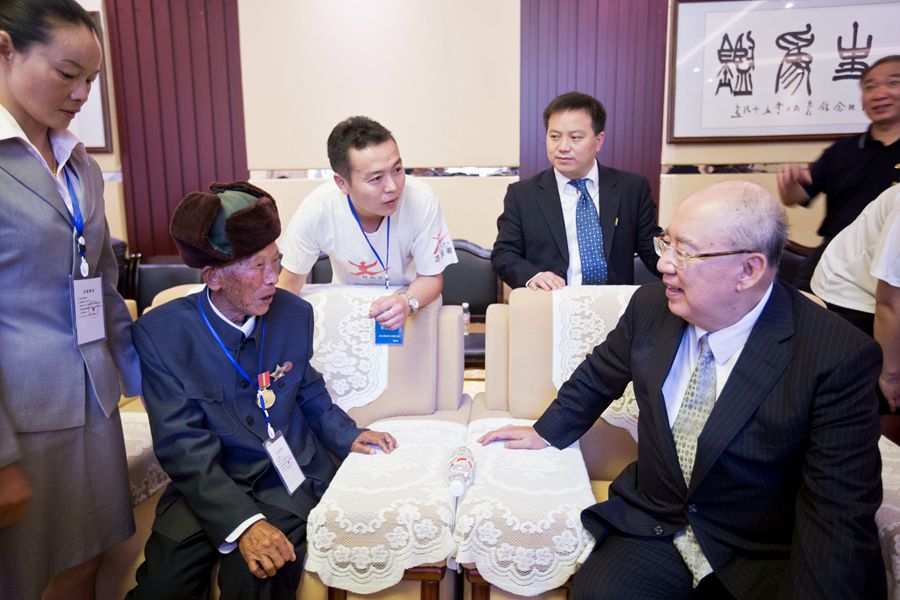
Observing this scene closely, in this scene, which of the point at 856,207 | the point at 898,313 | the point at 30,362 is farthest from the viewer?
the point at 856,207

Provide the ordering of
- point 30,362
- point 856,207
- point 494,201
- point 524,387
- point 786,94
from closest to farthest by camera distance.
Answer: point 30,362, point 524,387, point 856,207, point 786,94, point 494,201

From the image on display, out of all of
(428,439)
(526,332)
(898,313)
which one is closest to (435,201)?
(526,332)

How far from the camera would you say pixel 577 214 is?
101 inches

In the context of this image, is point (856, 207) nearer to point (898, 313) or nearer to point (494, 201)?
point (898, 313)

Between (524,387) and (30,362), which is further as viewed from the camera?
(524,387)

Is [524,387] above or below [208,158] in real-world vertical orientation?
below

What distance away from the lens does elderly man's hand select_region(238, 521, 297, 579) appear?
1.40 meters

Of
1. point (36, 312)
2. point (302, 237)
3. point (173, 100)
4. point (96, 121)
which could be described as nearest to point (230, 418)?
point (36, 312)

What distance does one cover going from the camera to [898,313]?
1.84 meters

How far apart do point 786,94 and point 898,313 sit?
90.1 inches

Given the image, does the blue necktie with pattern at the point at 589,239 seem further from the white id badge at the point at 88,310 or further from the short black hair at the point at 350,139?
the white id badge at the point at 88,310

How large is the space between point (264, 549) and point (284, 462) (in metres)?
0.26

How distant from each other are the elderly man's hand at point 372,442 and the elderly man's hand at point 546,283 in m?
0.75

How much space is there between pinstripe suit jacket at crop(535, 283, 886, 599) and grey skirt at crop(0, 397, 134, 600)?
1125 mm
